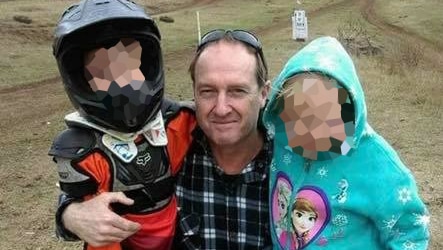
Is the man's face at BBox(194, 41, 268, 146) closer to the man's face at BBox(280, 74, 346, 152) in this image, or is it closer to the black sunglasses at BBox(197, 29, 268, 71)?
the black sunglasses at BBox(197, 29, 268, 71)

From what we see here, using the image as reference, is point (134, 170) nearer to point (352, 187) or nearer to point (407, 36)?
point (352, 187)

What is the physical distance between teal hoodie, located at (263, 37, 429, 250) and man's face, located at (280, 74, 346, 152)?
1.4 inches

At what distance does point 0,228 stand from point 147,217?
271 cm

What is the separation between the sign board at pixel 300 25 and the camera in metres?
13.1

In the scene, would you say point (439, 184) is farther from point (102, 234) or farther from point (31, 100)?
point (31, 100)

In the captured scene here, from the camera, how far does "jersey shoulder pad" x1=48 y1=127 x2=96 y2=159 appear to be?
5.78 feet

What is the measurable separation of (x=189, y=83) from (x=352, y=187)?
7.36 m

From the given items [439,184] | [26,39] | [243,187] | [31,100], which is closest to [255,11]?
[26,39]

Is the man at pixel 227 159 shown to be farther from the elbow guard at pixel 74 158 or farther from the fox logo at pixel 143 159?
the elbow guard at pixel 74 158

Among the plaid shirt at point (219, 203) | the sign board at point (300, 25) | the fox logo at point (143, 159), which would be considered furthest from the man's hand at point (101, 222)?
the sign board at point (300, 25)

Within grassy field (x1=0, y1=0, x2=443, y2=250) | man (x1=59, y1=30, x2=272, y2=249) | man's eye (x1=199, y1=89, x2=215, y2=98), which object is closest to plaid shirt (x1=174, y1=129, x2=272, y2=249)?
man (x1=59, y1=30, x2=272, y2=249)

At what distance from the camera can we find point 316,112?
171 centimetres

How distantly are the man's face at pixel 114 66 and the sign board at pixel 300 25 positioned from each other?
455 inches

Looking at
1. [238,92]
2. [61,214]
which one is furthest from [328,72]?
[61,214]
